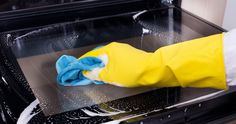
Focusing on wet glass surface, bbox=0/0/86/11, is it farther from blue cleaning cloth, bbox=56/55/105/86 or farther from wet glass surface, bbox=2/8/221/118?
blue cleaning cloth, bbox=56/55/105/86

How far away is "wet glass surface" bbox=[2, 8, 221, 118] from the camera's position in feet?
2.97

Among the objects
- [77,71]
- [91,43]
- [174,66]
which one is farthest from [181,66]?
[91,43]

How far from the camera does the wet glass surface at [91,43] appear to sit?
907 millimetres

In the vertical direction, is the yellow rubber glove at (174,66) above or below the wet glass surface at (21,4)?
below

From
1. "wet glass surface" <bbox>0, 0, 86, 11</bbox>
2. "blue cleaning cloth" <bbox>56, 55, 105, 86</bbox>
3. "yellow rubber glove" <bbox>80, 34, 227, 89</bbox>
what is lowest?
"blue cleaning cloth" <bbox>56, 55, 105, 86</bbox>

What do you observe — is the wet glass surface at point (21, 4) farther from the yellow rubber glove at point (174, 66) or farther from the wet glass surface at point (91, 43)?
the yellow rubber glove at point (174, 66)

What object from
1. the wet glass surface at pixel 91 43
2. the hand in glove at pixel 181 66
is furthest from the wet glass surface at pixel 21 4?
the hand in glove at pixel 181 66

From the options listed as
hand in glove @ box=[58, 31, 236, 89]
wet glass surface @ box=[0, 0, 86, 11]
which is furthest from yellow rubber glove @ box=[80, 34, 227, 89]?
wet glass surface @ box=[0, 0, 86, 11]

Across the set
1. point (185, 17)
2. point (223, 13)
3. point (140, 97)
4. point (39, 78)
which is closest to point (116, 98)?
point (140, 97)

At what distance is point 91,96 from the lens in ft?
3.08

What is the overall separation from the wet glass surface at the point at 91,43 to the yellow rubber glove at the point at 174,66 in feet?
0.19

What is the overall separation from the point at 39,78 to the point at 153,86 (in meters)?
0.39

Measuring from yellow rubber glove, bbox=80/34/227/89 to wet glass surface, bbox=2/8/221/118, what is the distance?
2.3 inches

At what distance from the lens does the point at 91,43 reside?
4.17 feet
